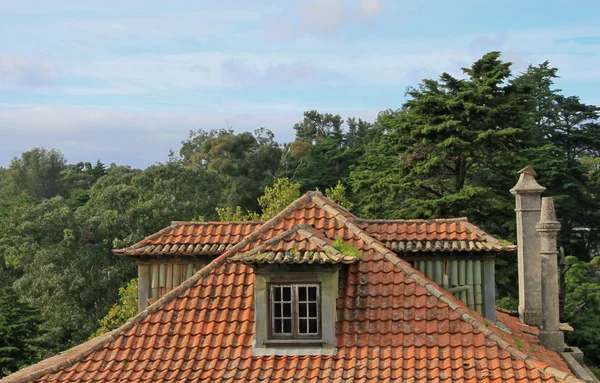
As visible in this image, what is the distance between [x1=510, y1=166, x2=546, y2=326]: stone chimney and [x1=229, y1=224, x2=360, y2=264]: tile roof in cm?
451

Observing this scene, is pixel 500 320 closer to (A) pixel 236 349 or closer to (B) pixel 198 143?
(A) pixel 236 349

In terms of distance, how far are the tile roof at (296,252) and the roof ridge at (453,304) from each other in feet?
2.75

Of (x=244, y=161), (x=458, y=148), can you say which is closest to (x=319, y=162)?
(x=244, y=161)

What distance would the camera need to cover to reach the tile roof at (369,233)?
1075cm

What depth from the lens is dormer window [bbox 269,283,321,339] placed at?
8977 millimetres

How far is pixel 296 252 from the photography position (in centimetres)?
892

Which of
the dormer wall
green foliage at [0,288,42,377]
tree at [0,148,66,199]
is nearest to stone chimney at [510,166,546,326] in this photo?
the dormer wall

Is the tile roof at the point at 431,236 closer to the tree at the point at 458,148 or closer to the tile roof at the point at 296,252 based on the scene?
the tile roof at the point at 296,252

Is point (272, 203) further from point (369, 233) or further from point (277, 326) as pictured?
point (277, 326)

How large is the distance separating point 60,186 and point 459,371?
269 feet

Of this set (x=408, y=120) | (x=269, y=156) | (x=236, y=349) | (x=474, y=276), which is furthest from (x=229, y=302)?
(x=269, y=156)

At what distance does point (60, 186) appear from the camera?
3300 inches

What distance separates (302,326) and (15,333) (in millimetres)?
16606

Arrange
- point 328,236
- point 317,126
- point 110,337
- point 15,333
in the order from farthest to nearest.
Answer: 1. point 317,126
2. point 15,333
3. point 328,236
4. point 110,337
